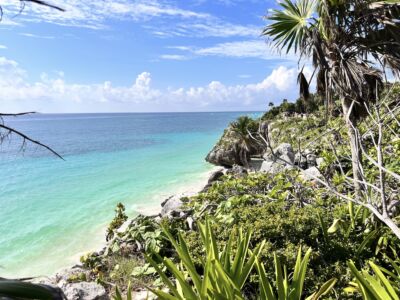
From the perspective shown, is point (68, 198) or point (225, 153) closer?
point (68, 198)

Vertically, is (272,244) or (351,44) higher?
(351,44)

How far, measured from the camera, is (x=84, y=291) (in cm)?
464

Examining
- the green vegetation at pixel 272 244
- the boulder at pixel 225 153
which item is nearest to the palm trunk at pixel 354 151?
the green vegetation at pixel 272 244

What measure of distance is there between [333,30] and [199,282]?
526 cm

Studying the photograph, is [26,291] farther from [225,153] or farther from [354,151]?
[225,153]

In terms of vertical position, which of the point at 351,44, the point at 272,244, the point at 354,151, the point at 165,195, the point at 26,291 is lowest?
the point at 165,195

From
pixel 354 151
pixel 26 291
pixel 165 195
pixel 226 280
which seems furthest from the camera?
pixel 165 195

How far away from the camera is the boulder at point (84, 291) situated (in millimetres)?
4551

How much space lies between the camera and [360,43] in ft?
21.3

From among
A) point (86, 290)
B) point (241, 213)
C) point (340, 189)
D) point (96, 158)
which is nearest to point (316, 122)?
point (340, 189)

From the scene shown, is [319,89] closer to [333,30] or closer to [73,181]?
[333,30]

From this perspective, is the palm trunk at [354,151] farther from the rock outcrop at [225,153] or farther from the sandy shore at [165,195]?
the rock outcrop at [225,153]

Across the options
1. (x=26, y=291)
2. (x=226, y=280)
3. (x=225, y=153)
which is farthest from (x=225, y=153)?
(x=26, y=291)

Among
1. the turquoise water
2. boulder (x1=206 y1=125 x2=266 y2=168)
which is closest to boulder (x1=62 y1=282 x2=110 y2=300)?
the turquoise water
